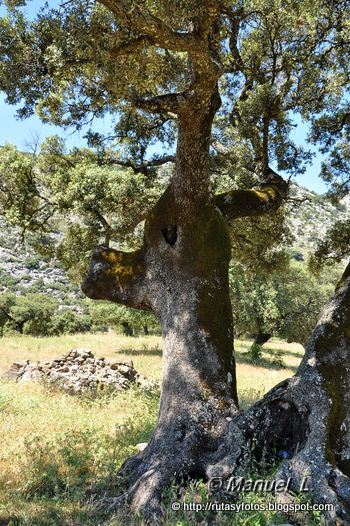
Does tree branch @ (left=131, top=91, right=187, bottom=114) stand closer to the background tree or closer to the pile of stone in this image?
the pile of stone

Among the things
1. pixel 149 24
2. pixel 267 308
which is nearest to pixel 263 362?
pixel 267 308

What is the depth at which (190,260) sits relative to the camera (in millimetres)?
6738

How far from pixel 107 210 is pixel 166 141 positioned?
284cm

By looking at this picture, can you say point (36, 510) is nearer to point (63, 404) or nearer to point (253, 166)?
point (63, 404)

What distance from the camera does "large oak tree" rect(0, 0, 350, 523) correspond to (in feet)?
16.8

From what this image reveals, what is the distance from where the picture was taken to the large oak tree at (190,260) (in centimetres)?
512

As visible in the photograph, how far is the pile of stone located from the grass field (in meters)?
0.72

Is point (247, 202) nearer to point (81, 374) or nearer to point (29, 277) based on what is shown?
point (81, 374)

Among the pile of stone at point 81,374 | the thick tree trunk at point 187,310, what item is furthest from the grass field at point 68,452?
the pile of stone at point 81,374

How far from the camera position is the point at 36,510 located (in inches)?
194

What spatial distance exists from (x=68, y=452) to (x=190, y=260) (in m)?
3.54

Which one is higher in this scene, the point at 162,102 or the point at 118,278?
the point at 162,102

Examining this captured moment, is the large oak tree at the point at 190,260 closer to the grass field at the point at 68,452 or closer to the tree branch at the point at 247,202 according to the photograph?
the tree branch at the point at 247,202

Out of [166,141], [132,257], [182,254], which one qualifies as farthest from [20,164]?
[182,254]
